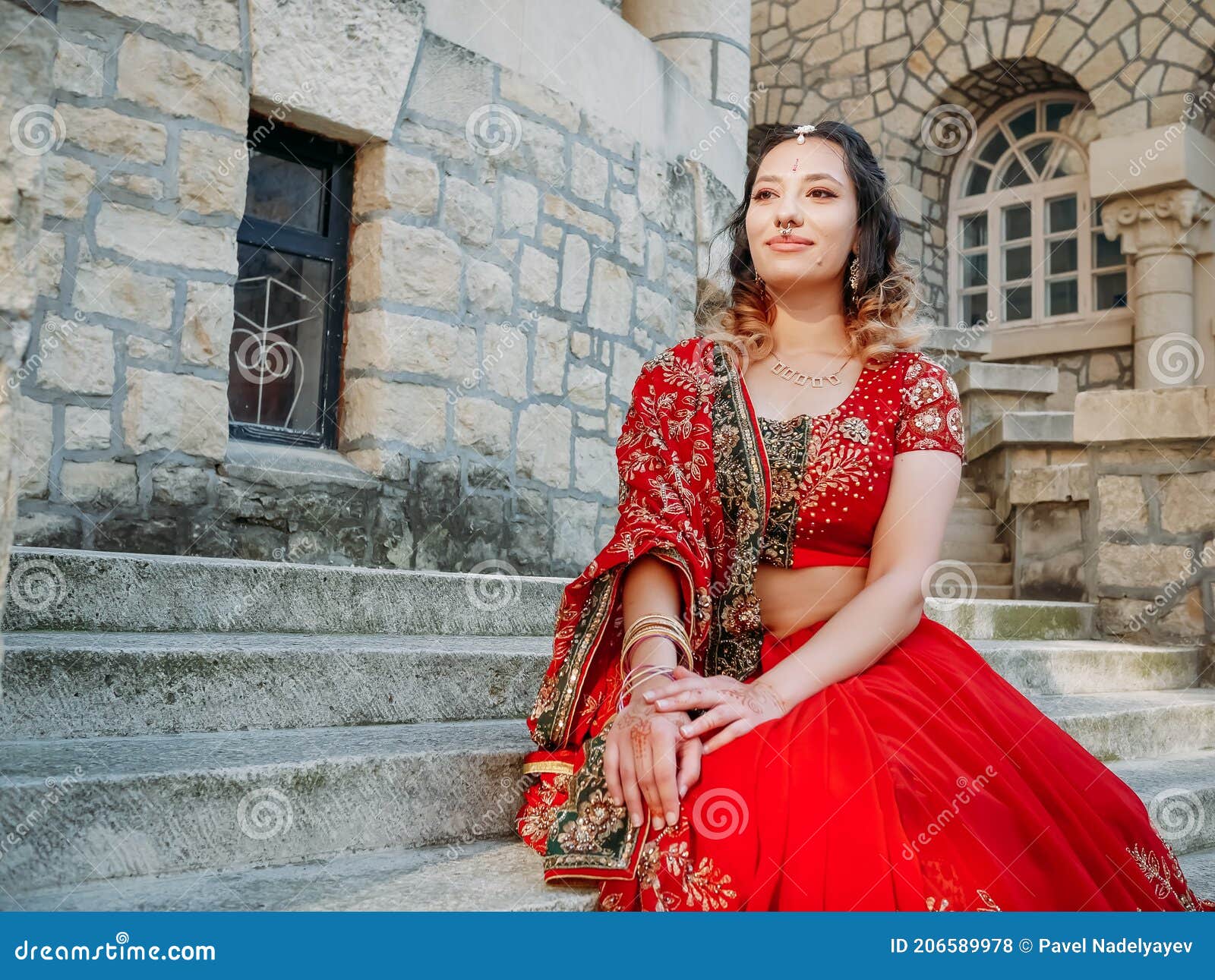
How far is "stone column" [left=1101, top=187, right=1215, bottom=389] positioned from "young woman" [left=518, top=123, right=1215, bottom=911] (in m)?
7.44

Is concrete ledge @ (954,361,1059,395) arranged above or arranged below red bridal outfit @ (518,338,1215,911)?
above

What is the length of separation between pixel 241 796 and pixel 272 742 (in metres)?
0.23

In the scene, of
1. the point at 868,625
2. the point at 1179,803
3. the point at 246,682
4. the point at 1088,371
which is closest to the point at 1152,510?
the point at 1179,803

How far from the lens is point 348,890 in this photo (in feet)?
4.92

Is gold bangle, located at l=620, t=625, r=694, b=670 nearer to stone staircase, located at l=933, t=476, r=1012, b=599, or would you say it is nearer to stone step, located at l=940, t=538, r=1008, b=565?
stone staircase, located at l=933, t=476, r=1012, b=599

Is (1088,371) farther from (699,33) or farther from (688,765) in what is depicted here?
(688,765)

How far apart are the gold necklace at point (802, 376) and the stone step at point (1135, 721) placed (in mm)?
1391

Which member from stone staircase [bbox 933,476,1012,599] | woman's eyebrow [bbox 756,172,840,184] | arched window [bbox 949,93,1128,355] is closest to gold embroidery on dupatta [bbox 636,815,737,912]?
woman's eyebrow [bbox 756,172,840,184]

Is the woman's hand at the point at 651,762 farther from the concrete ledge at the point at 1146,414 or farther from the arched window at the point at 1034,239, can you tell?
the arched window at the point at 1034,239

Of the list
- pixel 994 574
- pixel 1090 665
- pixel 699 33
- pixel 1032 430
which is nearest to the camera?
pixel 1090 665

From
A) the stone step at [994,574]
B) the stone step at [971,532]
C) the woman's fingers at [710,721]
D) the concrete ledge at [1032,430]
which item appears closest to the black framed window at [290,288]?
the woman's fingers at [710,721]

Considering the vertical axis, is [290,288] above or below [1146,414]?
above

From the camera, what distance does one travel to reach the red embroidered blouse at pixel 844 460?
1862 millimetres

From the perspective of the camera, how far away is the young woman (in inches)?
56.7
